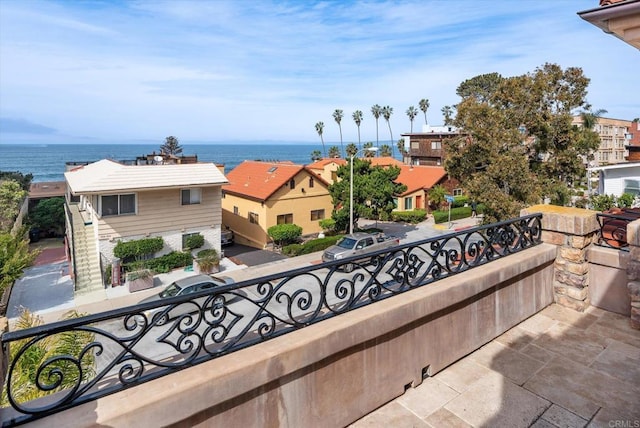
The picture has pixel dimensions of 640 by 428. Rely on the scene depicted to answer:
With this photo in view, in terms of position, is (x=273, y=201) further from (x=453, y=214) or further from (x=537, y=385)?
(x=537, y=385)

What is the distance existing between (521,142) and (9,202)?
101 feet

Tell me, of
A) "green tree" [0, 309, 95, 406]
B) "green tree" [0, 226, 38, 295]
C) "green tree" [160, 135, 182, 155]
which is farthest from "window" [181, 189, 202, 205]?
"green tree" [160, 135, 182, 155]

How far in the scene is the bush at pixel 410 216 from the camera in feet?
115

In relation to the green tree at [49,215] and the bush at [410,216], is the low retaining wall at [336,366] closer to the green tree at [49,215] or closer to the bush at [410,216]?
the bush at [410,216]

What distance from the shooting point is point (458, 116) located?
846 inches

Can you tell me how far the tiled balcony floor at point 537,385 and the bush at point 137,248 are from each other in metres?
18.9

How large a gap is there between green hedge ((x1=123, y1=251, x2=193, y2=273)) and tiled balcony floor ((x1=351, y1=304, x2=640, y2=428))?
18.7 meters

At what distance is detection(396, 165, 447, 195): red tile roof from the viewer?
127 feet

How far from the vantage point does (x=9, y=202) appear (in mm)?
24141

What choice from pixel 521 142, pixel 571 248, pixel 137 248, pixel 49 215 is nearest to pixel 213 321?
pixel 571 248

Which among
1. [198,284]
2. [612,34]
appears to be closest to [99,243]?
[198,284]

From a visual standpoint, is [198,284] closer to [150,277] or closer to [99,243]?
[150,277]

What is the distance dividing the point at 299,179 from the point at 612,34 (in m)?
24.7

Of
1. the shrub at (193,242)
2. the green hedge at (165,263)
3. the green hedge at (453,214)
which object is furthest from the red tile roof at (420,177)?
the green hedge at (165,263)
